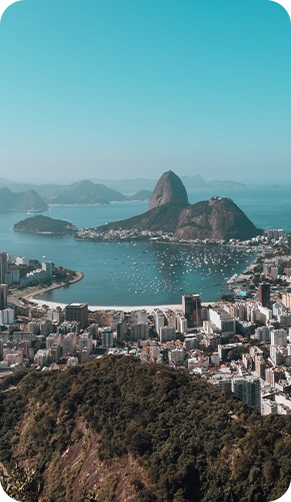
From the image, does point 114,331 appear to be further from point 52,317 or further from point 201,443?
point 201,443

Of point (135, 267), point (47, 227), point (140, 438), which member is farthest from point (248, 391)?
point (47, 227)

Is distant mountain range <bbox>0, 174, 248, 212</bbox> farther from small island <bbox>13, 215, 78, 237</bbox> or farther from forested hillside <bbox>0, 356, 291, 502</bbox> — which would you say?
forested hillside <bbox>0, 356, 291, 502</bbox>

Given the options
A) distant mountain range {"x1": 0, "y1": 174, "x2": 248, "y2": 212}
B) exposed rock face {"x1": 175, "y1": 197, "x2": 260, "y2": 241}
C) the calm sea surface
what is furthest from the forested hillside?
distant mountain range {"x1": 0, "y1": 174, "x2": 248, "y2": 212}

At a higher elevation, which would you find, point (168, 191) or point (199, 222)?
point (168, 191)

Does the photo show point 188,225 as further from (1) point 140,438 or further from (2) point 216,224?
(1) point 140,438

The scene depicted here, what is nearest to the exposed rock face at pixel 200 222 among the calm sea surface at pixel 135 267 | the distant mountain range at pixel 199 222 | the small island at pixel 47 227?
the distant mountain range at pixel 199 222

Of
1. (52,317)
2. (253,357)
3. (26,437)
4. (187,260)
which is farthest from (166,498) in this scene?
(187,260)
